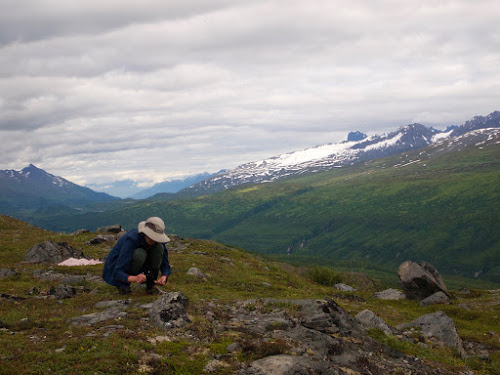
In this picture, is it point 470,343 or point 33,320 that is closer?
point 33,320

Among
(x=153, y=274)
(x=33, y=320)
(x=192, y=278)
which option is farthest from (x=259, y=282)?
(x=33, y=320)

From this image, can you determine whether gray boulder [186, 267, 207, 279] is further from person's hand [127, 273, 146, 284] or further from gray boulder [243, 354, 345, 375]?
gray boulder [243, 354, 345, 375]

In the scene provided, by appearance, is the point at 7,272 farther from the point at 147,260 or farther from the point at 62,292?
the point at 147,260

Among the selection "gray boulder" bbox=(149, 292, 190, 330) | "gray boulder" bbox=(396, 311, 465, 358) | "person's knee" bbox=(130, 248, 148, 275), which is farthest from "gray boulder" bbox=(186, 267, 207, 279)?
"gray boulder" bbox=(396, 311, 465, 358)

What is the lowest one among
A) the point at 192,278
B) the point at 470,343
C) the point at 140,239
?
the point at 470,343

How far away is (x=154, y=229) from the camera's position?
16.3 metres

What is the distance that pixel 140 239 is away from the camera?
16781 millimetres

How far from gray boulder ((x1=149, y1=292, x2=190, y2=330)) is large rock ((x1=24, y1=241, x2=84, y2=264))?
17049 millimetres

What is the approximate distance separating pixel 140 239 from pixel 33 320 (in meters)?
5.00

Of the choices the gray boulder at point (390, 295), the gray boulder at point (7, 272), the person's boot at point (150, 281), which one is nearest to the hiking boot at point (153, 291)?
the person's boot at point (150, 281)

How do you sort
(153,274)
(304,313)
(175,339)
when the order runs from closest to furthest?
1. (175,339)
2. (304,313)
3. (153,274)

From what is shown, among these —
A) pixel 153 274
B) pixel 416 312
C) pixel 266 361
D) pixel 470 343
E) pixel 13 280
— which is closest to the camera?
pixel 266 361

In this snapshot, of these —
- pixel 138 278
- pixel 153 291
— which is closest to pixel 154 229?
pixel 138 278

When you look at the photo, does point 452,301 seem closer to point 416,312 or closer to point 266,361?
point 416,312
